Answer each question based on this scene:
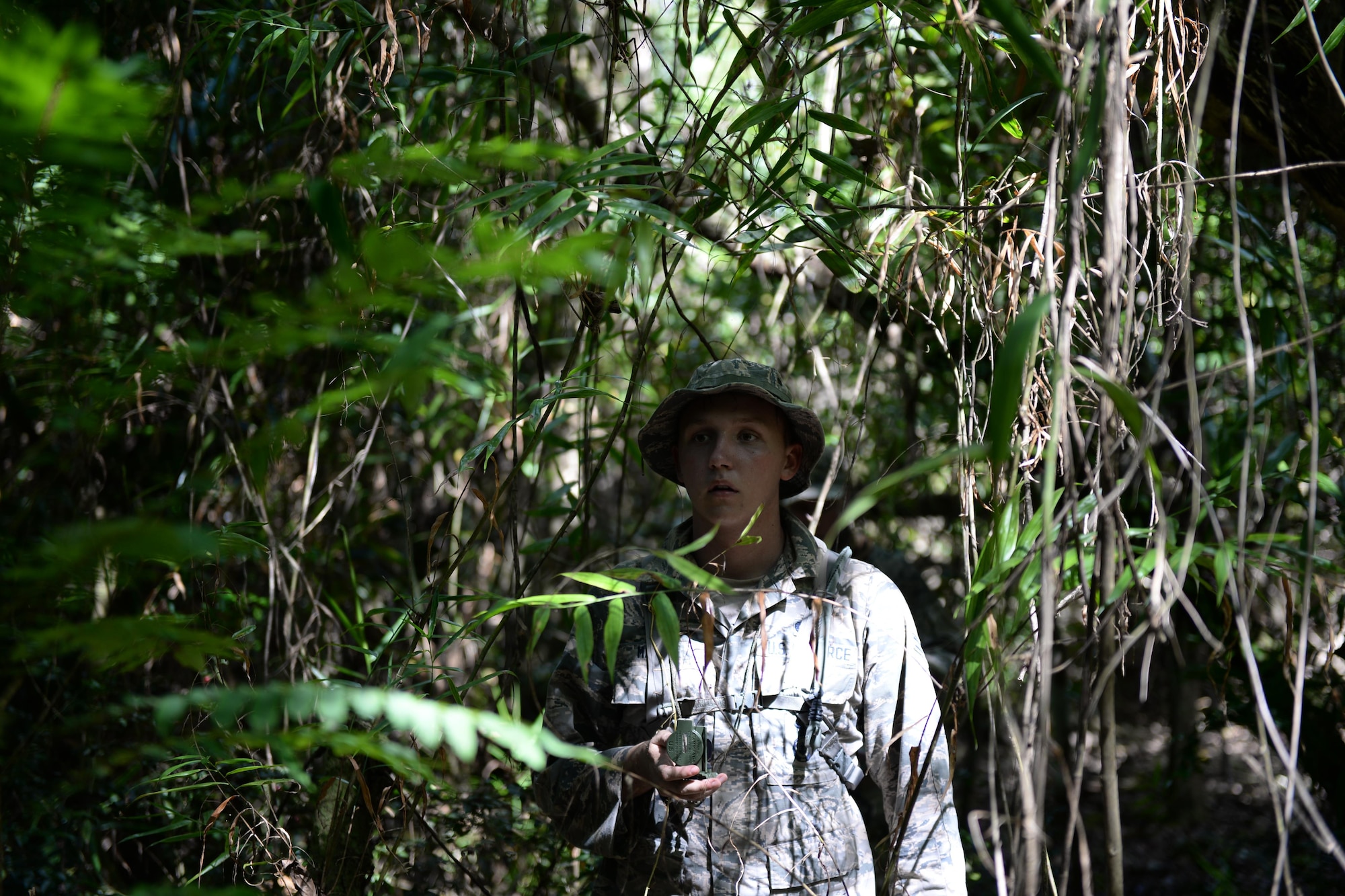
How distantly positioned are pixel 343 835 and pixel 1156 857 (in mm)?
3354

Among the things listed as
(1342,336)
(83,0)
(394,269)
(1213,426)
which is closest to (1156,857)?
(1213,426)

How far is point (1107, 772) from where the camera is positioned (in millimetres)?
1006

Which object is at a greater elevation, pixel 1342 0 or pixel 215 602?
pixel 1342 0

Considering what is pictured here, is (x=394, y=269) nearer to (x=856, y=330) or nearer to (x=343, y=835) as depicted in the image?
(x=343, y=835)

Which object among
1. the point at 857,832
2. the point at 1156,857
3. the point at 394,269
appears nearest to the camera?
the point at 394,269

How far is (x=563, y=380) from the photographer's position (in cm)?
154

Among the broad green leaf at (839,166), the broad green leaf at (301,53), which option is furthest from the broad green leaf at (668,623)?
the broad green leaf at (301,53)

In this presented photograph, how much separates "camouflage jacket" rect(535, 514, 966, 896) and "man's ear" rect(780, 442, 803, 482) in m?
0.23

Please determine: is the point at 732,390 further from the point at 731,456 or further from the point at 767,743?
the point at 767,743

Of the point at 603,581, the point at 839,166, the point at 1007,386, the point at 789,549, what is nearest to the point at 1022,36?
the point at 1007,386

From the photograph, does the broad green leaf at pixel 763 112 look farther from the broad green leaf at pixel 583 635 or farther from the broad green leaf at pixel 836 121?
the broad green leaf at pixel 583 635

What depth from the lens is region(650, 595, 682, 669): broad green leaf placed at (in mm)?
1144

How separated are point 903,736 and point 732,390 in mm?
630

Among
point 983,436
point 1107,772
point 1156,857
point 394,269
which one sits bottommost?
point 1156,857
